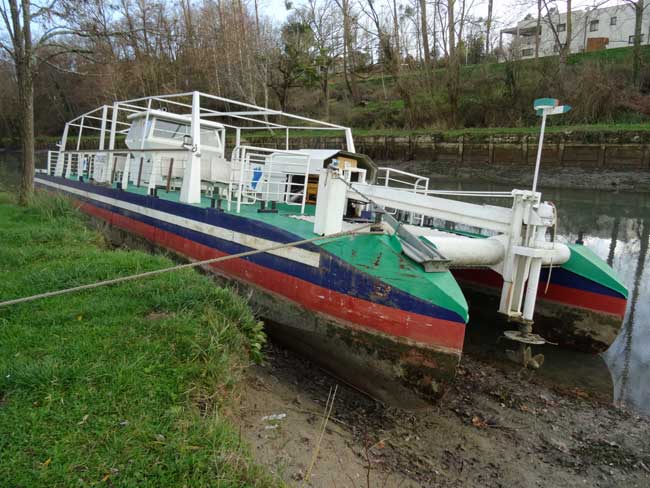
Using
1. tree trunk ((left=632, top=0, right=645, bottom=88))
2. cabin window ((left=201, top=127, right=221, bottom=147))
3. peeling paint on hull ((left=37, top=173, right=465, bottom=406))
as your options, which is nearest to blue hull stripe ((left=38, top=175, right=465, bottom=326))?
peeling paint on hull ((left=37, top=173, right=465, bottom=406))

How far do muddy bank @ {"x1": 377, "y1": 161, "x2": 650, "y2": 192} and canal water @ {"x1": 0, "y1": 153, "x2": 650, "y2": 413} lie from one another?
0.63 m

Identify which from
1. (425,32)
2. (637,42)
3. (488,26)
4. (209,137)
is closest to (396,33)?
(425,32)

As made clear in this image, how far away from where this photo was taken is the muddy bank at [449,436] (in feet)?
11.1

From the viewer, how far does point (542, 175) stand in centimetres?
2106

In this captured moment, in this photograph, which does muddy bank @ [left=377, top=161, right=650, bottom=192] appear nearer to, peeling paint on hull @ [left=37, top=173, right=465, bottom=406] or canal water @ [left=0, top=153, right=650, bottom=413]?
canal water @ [left=0, top=153, right=650, bottom=413]

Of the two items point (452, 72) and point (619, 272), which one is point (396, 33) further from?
point (619, 272)

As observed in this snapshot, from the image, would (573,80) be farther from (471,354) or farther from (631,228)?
(471,354)

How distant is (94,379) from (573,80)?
1179 inches

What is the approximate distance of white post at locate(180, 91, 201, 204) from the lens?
6973 millimetres

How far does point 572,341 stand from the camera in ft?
20.3

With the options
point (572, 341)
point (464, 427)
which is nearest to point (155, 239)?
point (464, 427)

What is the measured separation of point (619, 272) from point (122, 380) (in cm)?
952

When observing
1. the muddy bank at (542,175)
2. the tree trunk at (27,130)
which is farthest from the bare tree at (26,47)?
the muddy bank at (542,175)

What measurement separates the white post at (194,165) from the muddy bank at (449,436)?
3.32 m
